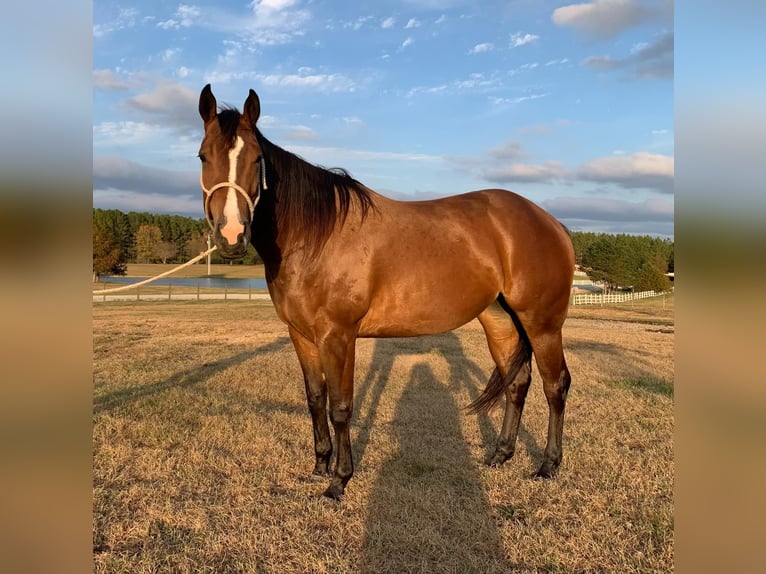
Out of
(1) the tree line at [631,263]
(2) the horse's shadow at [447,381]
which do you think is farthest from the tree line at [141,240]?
(1) the tree line at [631,263]

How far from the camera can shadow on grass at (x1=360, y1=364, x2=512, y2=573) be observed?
2.81 m

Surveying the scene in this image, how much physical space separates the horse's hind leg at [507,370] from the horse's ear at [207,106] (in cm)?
307

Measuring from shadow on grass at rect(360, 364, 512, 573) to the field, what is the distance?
1cm

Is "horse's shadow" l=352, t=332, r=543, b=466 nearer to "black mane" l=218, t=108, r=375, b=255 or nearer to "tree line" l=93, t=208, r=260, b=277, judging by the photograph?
"black mane" l=218, t=108, r=375, b=255

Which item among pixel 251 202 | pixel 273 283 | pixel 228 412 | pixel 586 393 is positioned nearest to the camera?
pixel 251 202

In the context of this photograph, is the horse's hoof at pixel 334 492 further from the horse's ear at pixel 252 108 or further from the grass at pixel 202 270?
the grass at pixel 202 270

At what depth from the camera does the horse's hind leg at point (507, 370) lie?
4.51 meters

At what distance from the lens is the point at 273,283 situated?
384cm

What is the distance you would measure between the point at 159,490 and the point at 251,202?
91.2 inches

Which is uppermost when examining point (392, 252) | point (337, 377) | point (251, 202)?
point (251, 202)

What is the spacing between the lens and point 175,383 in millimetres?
7059
